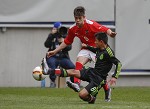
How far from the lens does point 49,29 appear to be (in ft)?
70.2

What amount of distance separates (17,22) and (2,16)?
0.48 meters

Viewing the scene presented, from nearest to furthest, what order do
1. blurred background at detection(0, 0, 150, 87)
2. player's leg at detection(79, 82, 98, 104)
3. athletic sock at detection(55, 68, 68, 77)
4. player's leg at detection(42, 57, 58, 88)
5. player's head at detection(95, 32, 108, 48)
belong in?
1. athletic sock at detection(55, 68, 68, 77)
2. player's leg at detection(79, 82, 98, 104)
3. player's head at detection(95, 32, 108, 48)
4. player's leg at detection(42, 57, 58, 88)
5. blurred background at detection(0, 0, 150, 87)

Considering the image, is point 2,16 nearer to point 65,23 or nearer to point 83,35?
point 65,23

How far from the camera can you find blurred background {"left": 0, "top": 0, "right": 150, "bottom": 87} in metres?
21.2

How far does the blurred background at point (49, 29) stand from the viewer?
21188mm

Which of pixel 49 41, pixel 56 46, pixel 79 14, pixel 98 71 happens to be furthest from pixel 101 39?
pixel 56 46

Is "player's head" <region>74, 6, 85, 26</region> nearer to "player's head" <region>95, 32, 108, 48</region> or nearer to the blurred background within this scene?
"player's head" <region>95, 32, 108, 48</region>

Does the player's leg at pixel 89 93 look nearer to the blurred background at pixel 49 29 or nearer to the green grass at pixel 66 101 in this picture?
the green grass at pixel 66 101

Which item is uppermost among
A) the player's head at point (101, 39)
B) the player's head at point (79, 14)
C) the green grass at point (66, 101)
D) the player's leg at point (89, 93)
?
the player's head at point (79, 14)

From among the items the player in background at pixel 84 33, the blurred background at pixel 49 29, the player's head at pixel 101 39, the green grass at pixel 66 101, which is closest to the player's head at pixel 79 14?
the player in background at pixel 84 33

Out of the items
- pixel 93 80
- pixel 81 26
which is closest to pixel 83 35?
pixel 81 26

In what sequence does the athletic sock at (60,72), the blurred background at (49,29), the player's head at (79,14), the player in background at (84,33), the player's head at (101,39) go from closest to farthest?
the athletic sock at (60,72), the player's head at (101,39), the player's head at (79,14), the player in background at (84,33), the blurred background at (49,29)

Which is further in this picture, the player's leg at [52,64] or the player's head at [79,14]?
the player's leg at [52,64]

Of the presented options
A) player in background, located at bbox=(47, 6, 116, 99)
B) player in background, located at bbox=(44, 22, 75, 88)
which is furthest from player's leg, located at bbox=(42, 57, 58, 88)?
player in background, located at bbox=(47, 6, 116, 99)
